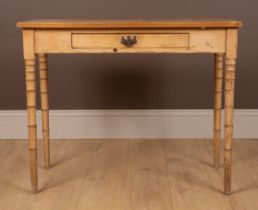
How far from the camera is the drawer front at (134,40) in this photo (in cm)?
197

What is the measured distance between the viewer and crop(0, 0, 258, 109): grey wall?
110 inches

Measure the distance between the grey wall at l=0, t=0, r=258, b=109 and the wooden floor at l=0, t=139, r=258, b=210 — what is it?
25 cm

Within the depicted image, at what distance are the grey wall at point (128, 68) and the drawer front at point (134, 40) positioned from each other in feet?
2.83

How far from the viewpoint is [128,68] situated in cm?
287

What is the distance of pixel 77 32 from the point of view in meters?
1.97

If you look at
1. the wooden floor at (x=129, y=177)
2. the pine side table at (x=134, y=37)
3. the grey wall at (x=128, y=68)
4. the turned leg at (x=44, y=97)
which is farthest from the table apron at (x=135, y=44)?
the grey wall at (x=128, y=68)

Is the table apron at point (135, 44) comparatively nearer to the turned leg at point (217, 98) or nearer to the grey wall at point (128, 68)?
the turned leg at point (217, 98)

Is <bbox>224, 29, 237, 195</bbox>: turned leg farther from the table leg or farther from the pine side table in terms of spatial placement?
the table leg

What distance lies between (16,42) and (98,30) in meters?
1.02

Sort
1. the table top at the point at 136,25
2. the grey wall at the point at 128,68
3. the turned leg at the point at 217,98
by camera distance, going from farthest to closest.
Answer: the grey wall at the point at 128,68 < the turned leg at the point at 217,98 < the table top at the point at 136,25

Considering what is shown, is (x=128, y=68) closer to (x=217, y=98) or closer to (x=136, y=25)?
(x=217, y=98)

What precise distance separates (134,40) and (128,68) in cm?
91

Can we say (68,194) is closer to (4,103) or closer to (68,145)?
(68,145)

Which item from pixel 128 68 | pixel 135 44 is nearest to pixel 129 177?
pixel 135 44
